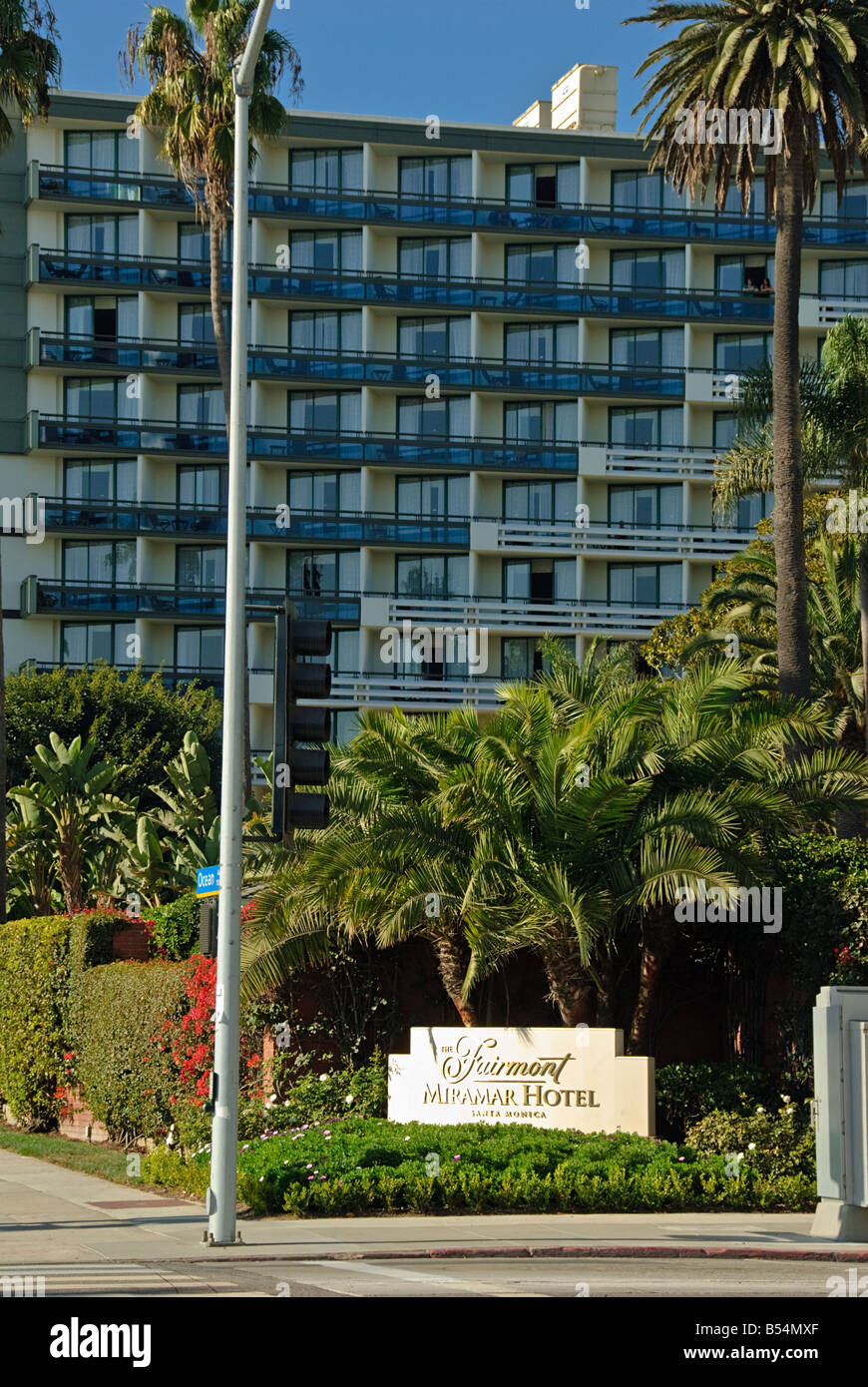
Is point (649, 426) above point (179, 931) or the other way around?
above

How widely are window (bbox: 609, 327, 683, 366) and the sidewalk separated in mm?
56727

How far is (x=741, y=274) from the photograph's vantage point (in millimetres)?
72312

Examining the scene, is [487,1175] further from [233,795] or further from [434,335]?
[434,335]

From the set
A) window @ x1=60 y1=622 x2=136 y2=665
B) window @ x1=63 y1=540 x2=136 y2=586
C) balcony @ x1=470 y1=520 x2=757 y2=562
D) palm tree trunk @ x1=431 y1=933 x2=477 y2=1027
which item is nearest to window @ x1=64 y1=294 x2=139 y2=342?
window @ x1=63 y1=540 x2=136 y2=586

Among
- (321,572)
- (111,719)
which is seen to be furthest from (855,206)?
(111,719)

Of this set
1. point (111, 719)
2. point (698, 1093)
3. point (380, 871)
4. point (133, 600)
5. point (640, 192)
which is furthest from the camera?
point (640, 192)

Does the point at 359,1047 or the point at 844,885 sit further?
the point at 359,1047

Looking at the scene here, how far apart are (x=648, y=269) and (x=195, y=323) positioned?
1843cm

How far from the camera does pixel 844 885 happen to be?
2077 cm

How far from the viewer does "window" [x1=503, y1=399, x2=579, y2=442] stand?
70.6m
